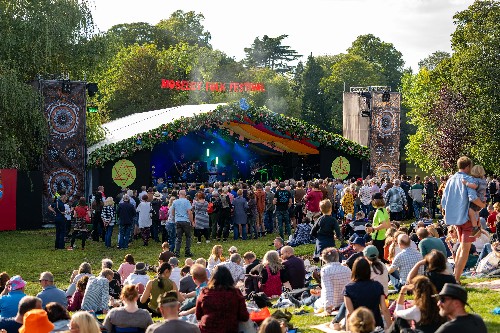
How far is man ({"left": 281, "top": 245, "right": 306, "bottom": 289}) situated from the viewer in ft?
43.0

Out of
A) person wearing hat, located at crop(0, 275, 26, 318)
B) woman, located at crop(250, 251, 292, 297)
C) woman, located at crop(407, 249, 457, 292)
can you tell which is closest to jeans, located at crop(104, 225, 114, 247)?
woman, located at crop(250, 251, 292, 297)

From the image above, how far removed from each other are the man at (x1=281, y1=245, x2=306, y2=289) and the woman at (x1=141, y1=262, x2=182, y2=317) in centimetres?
228

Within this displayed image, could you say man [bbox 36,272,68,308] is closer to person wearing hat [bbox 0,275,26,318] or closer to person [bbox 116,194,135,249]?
person wearing hat [bbox 0,275,26,318]

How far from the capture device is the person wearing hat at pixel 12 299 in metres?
10.4

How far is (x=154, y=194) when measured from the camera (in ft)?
75.2

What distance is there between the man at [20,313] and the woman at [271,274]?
4.27 metres

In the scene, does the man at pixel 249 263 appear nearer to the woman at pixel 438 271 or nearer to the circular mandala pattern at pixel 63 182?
the woman at pixel 438 271

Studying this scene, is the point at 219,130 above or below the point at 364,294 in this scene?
above

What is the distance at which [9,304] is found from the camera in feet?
34.4

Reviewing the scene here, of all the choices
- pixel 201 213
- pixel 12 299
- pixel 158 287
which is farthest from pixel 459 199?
pixel 201 213

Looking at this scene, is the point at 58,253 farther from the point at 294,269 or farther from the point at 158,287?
the point at 158,287

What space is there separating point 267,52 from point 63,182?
2886 inches

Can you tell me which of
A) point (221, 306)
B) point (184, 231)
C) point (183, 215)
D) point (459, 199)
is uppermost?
point (459, 199)

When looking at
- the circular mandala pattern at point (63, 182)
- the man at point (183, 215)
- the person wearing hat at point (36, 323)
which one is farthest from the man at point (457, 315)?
the circular mandala pattern at point (63, 182)
